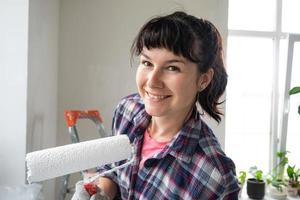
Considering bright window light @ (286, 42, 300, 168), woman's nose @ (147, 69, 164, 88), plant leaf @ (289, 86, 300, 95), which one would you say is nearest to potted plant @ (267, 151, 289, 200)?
bright window light @ (286, 42, 300, 168)

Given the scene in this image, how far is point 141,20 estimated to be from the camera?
2.21 metres

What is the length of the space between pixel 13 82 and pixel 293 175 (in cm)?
253

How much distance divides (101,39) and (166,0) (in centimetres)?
61

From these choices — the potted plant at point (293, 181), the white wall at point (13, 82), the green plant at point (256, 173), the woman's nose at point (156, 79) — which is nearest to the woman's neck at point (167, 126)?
the woman's nose at point (156, 79)

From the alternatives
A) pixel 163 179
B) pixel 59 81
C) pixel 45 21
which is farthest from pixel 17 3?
pixel 163 179

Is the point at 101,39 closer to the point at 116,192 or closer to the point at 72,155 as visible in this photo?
the point at 116,192

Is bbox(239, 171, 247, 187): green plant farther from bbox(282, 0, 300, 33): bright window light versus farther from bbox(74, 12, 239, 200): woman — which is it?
bbox(74, 12, 239, 200): woman

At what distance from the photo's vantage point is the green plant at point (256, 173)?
2571 mm

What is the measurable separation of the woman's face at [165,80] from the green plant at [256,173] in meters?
2.13

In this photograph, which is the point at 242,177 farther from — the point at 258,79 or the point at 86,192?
the point at 86,192

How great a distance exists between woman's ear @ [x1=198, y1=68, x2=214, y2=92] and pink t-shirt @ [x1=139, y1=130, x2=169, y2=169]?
0.20 metres

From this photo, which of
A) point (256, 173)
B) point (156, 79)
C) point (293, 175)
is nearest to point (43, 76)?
point (156, 79)

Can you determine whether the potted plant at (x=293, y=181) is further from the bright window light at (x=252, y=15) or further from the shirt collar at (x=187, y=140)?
the shirt collar at (x=187, y=140)

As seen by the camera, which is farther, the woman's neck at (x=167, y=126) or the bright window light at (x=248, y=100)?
the bright window light at (x=248, y=100)
